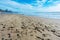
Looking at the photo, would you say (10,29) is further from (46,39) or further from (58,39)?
(58,39)

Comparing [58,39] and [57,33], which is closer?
[58,39]

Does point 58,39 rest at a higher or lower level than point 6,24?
lower

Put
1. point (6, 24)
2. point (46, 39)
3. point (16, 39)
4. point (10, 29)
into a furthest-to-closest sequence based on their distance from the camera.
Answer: point (6, 24), point (10, 29), point (46, 39), point (16, 39)

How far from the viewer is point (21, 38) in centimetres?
454

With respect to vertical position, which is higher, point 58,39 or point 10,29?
point 10,29

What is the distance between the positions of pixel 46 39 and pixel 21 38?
904 millimetres

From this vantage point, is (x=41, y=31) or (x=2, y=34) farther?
(x=41, y=31)

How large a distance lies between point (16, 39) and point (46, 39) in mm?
1081

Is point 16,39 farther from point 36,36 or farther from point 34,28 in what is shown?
point 34,28

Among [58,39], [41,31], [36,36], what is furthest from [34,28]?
[58,39]

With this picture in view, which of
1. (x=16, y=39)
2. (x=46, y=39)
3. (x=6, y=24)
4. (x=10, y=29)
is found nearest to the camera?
(x=16, y=39)

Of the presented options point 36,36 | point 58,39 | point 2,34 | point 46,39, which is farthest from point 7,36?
point 58,39

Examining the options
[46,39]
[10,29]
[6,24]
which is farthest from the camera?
[6,24]

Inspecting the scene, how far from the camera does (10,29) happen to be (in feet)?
16.9
